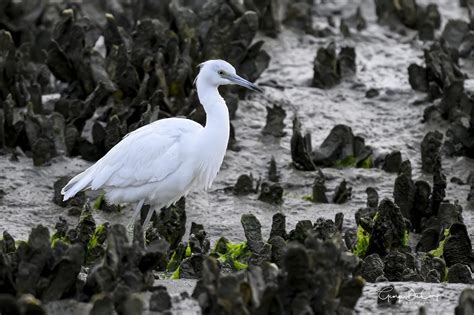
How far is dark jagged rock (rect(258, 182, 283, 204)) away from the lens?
10.2 meters

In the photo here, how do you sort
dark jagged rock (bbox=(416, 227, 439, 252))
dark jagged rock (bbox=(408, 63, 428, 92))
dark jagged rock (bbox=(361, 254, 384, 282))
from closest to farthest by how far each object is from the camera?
dark jagged rock (bbox=(361, 254, 384, 282)), dark jagged rock (bbox=(416, 227, 439, 252)), dark jagged rock (bbox=(408, 63, 428, 92))

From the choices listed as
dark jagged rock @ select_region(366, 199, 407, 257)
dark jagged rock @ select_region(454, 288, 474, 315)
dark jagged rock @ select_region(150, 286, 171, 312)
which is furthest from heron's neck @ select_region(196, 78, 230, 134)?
dark jagged rock @ select_region(454, 288, 474, 315)

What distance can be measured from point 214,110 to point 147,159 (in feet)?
2.24

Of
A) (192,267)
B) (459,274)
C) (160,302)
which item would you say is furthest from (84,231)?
(459,274)

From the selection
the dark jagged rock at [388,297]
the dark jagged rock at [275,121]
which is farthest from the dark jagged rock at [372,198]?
the dark jagged rock at [388,297]

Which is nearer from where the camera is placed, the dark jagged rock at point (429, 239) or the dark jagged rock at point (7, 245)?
the dark jagged rock at point (7, 245)

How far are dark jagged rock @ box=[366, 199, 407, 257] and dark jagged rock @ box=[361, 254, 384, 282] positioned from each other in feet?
3.03

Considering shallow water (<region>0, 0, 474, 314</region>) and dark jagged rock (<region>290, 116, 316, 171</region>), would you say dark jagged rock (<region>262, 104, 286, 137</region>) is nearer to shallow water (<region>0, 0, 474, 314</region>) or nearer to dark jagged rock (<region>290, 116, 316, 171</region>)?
shallow water (<region>0, 0, 474, 314</region>)

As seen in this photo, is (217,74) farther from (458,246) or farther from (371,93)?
(371,93)

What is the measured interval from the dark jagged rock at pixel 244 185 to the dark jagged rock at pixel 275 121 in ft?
4.45

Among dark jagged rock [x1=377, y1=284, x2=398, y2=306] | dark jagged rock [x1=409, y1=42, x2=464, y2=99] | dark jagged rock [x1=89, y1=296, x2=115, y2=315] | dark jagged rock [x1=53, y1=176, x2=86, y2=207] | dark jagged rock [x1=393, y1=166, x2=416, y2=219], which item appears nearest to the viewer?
dark jagged rock [x1=89, y1=296, x2=115, y2=315]

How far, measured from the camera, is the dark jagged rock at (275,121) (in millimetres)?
11586

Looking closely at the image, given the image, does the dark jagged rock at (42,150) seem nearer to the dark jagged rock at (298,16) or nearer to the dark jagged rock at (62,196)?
the dark jagged rock at (62,196)

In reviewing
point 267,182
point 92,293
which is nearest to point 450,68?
point 267,182
